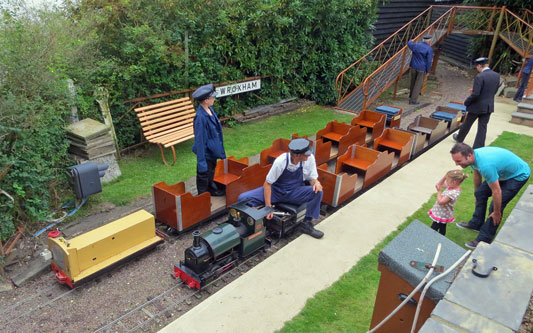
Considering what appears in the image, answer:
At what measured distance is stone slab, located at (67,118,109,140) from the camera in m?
6.74

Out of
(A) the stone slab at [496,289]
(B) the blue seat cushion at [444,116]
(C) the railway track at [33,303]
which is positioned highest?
(A) the stone slab at [496,289]

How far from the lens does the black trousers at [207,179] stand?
650 cm

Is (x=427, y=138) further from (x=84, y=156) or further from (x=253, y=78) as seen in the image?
(x=84, y=156)

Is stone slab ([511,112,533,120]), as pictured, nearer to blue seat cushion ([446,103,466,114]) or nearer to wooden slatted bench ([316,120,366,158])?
blue seat cushion ([446,103,466,114])

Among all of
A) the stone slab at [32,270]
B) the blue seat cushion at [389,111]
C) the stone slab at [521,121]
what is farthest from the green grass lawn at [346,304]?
the stone slab at [521,121]

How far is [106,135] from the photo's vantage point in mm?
7184

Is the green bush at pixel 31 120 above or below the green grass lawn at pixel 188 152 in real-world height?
Result: above

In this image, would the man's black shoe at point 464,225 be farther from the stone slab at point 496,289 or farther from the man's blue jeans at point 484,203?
the stone slab at point 496,289

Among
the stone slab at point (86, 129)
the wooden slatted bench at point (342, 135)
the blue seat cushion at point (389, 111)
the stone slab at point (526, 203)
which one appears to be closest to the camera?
the stone slab at point (526, 203)

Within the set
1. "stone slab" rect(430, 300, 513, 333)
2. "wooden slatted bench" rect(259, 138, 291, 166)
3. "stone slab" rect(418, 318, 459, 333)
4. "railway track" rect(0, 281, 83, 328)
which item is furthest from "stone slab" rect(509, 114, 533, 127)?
"railway track" rect(0, 281, 83, 328)

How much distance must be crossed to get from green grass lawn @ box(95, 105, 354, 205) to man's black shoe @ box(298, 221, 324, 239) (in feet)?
9.81

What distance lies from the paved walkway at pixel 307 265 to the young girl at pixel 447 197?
0.93 metres

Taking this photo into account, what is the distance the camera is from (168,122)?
9102mm

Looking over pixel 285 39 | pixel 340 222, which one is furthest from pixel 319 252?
pixel 285 39
